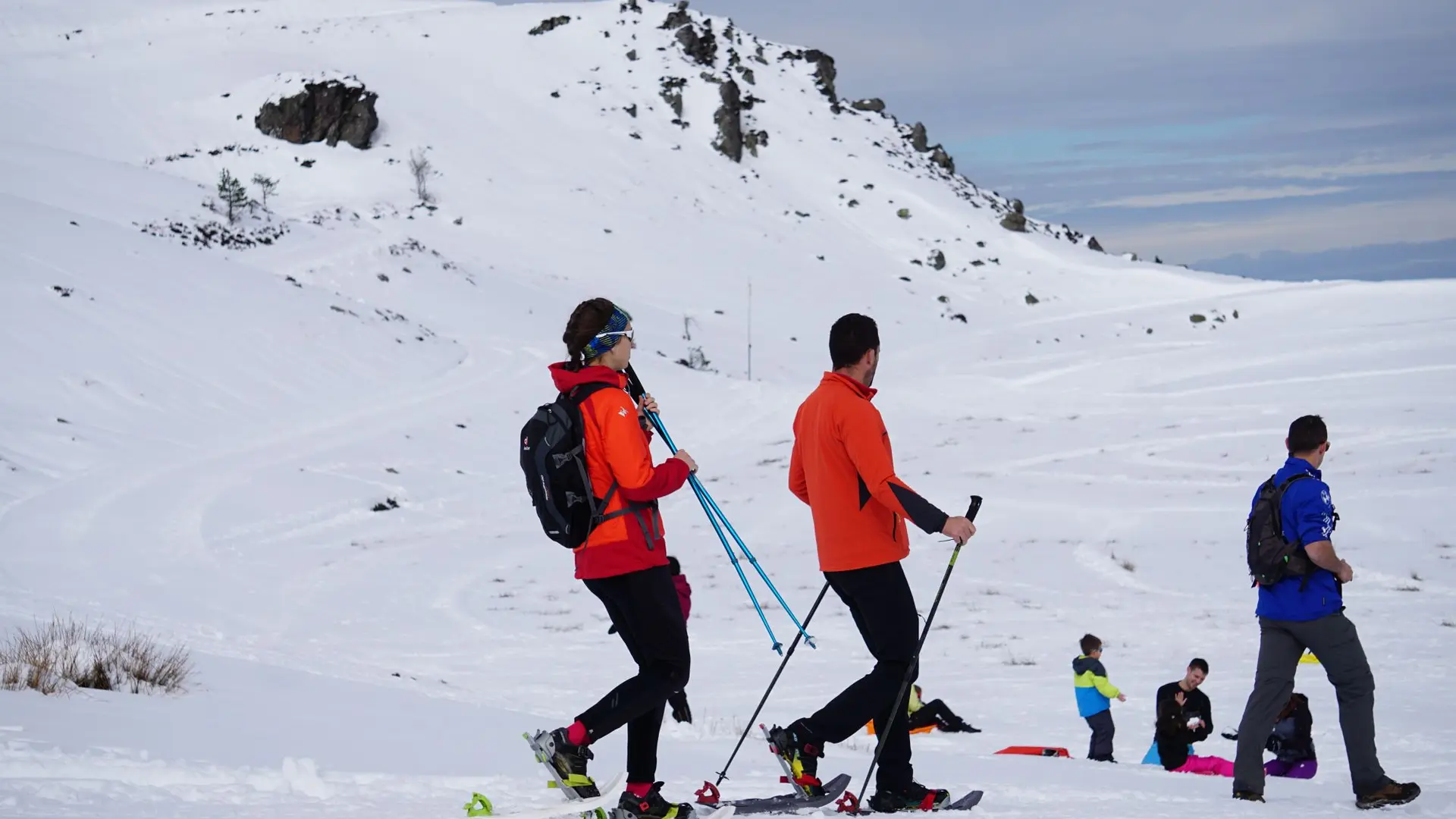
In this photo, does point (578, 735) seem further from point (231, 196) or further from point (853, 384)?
point (231, 196)

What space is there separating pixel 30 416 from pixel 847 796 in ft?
66.6

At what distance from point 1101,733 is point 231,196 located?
42.0 m

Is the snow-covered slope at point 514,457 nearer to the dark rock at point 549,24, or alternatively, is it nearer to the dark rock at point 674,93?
the dark rock at point 674,93

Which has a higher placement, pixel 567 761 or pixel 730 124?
pixel 730 124

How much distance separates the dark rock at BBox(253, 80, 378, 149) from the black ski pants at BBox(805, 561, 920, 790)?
210 ft

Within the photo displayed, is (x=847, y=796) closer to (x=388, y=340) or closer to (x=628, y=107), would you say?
(x=388, y=340)

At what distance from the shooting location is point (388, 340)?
3319 cm

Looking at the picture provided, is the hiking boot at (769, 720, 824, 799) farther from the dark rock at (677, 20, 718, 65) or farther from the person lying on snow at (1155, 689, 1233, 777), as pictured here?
the dark rock at (677, 20, 718, 65)

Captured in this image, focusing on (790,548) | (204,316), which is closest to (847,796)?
(790,548)

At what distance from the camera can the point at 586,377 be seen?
4645mm

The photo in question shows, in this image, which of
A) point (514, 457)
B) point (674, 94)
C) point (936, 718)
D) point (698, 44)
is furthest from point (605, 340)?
point (698, 44)

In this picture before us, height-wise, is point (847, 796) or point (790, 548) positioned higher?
point (790, 548)

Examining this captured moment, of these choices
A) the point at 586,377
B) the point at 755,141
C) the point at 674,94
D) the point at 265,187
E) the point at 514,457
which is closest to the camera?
the point at 586,377

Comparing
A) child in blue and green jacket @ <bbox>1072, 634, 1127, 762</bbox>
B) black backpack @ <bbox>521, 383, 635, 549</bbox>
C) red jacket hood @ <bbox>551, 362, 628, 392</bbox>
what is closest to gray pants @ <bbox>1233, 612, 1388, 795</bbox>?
child in blue and green jacket @ <bbox>1072, 634, 1127, 762</bbox>
